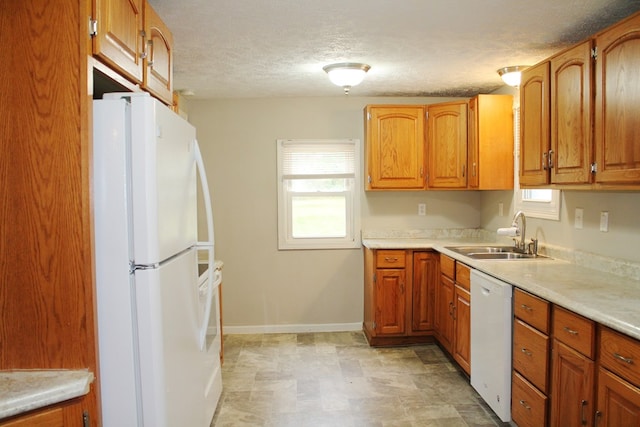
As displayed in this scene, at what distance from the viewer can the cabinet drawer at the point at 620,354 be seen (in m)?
1.61

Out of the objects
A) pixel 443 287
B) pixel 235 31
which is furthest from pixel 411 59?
pixel 443 287

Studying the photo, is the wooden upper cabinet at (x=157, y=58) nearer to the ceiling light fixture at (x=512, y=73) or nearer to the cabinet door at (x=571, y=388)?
the cabinet door at (x=571, y=388)

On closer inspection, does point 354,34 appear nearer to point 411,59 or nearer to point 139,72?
point 411,59

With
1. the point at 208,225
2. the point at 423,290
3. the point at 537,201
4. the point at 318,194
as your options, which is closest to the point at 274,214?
the point at 318,194

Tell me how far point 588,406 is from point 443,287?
6.22ft

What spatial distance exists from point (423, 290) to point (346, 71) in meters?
1.97

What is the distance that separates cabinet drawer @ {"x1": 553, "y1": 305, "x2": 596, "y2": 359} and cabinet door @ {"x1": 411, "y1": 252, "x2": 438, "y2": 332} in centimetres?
187

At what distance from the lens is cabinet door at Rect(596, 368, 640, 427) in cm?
161

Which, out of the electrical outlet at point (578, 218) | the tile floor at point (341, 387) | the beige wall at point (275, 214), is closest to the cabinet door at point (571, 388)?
the tile floor at point (341, 387)

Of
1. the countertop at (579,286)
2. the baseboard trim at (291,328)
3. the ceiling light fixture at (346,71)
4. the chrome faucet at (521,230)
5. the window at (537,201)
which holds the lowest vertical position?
the baseboard trim at (291,328)

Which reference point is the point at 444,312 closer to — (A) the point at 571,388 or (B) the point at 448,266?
(B) the point at 448,266

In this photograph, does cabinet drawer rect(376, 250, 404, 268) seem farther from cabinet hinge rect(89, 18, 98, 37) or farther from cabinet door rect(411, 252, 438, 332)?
cabinet hinge rect(89, 18, 98, 37)

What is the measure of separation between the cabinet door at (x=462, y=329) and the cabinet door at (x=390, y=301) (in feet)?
2.07

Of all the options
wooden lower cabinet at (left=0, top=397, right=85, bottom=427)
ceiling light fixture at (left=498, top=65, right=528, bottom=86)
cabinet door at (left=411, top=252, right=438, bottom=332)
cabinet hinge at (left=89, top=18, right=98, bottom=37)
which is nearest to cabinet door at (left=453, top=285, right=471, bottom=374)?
cabinet door at (left=411, top=252, right=438, bottom=332)
